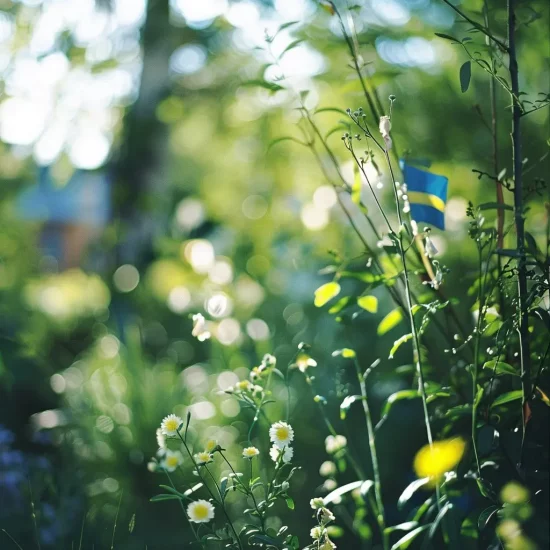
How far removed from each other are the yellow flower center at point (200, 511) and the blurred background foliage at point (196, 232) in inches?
12.2

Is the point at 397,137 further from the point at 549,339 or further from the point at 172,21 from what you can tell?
the point at 172,21

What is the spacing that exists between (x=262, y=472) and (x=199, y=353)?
1.86m

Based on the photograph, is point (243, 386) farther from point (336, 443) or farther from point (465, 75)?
point (465, 75)

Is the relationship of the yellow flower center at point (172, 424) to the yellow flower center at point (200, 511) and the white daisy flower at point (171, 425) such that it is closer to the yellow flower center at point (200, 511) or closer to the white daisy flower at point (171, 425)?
the white daisy flower at point (171, 425)

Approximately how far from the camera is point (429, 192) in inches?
34.1

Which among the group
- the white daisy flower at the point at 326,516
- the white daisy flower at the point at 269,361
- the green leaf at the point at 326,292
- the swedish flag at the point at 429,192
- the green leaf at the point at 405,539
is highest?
the swedish flag at the point at 429,192

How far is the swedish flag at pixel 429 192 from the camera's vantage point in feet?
2.84

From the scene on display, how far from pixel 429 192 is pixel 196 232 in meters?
2.26

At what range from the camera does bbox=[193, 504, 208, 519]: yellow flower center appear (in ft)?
2.52

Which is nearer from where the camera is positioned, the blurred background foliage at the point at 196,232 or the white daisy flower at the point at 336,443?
the white daisy flower at the point at 336,443

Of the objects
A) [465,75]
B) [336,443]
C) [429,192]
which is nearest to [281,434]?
[336,443]

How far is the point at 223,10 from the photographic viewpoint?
7.79ft

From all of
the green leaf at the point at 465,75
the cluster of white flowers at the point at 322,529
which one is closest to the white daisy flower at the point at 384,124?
the green leaf at the point at 465,75

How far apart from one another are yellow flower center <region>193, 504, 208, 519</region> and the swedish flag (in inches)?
19.9
